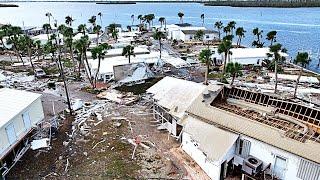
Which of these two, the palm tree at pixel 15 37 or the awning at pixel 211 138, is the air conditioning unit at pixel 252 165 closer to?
the awning at pixel 211 138

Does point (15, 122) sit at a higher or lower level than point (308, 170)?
higher

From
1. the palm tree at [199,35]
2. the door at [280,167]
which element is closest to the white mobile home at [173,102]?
the door at [280,167]

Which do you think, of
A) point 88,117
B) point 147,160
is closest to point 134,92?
point 88,117

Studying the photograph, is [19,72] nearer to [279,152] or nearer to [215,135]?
[215,135]

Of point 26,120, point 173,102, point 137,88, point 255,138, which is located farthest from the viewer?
point 137,88

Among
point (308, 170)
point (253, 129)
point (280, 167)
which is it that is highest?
point (253, 129)

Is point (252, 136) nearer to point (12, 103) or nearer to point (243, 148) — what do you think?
point (243, 148)

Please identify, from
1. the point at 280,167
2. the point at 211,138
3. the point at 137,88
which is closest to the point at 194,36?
the point at 137,88
